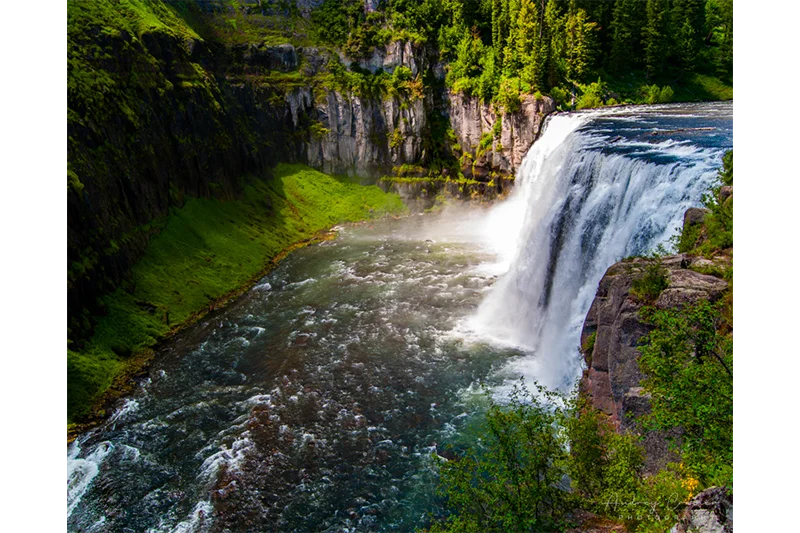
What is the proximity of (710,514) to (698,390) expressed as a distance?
116 inches

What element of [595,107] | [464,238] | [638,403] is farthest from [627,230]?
[595,107]

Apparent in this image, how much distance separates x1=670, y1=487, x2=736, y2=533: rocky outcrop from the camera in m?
10.0

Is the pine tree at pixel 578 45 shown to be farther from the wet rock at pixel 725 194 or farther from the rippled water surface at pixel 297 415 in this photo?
the wet rock at pixel 725 194

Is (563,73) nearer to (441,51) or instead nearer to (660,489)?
(441,51)

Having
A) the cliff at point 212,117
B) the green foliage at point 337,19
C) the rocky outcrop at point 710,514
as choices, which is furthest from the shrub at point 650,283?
the green foliage at point 337,19

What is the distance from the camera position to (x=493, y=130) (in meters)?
60.1

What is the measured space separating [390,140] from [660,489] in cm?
5484

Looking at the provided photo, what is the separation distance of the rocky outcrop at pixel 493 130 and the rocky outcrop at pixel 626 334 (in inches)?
1489

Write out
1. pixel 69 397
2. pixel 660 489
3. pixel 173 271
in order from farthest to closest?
pixel 173 271 → pixel 69 397 → pixel 660 489

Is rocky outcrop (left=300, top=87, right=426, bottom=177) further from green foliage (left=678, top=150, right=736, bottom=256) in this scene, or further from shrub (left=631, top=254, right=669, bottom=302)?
shrub (left=631, top=254, right=669, bottom=302)

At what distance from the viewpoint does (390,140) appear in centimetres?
6353

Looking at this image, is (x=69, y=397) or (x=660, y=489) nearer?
(x=660, y=489)

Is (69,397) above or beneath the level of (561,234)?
beneath

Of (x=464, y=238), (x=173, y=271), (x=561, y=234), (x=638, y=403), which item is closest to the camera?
(x=638, y=403)
